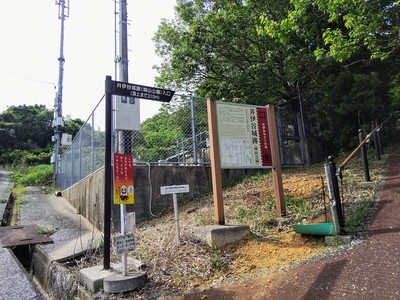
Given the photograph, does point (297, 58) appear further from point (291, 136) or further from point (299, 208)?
point (299, 208)

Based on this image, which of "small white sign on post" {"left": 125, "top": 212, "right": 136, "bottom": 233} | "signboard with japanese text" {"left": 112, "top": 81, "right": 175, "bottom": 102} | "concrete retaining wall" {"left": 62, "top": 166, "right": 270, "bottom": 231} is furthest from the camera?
"concrete retaining wall" {"left": 62, "top": 166, "right": 270, "bottom": 231}

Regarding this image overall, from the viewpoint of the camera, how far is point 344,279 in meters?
3.12

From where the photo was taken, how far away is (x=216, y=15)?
1160 cm

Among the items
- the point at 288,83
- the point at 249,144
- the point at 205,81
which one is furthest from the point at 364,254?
the point at 205,81

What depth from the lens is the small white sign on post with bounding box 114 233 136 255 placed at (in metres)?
3.82

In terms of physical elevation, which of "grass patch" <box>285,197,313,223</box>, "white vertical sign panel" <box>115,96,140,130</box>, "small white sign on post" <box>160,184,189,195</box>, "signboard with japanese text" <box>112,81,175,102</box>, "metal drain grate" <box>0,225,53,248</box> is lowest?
"metal drain grate" <box>0,225,53,248</box>

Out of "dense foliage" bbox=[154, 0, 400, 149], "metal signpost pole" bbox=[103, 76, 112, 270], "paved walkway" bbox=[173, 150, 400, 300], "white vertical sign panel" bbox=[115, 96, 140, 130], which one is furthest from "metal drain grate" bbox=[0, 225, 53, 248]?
"dense foliage" bbox=[154, 0, 400, 149]

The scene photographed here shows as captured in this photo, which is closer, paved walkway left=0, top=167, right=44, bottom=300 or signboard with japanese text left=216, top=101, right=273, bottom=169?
paved walkway left=0, top=167, right=44, bottom=300

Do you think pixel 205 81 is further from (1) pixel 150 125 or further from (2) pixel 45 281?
(2) pixel 45 281

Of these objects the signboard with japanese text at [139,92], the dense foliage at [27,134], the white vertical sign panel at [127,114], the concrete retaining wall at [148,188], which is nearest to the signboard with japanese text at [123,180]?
the signboard with japanese text at [139,92]

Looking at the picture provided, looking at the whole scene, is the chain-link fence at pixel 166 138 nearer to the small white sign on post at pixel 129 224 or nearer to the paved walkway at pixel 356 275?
the small white sign on post at pixel 129 224

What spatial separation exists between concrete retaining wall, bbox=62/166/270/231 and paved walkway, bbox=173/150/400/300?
4.04 meters

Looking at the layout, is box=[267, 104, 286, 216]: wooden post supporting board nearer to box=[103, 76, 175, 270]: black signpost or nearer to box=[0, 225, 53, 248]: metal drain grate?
box=[103, 76, 175, 270]: black signpost

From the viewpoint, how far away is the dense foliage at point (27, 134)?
2959cm
